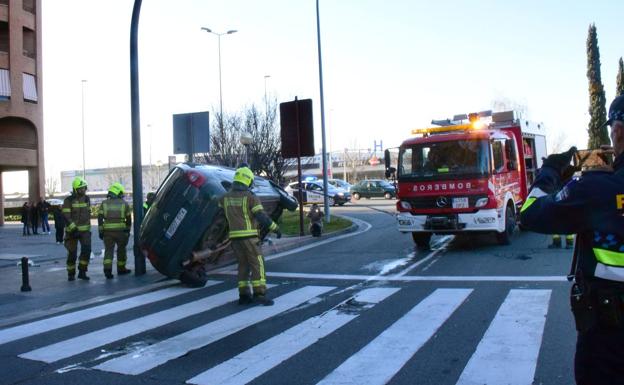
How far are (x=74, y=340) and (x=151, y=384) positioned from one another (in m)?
2.05

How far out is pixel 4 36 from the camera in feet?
100.0

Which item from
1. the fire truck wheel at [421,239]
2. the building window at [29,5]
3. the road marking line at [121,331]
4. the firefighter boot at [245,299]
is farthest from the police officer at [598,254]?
the building window at [29,5]

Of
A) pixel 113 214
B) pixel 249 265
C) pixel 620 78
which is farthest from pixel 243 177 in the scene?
pixel 620 78

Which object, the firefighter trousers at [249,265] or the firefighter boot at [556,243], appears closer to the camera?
the firefighter trousers at [249,265]

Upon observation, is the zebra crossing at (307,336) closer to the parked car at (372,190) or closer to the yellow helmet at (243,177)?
the yellow helmet at (243,177)

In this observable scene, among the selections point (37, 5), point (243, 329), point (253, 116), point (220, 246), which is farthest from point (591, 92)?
point (243, 329)

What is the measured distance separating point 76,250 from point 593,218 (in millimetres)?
9931

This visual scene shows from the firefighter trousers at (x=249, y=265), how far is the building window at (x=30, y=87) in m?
27.6

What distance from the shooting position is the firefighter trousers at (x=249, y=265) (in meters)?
7.90

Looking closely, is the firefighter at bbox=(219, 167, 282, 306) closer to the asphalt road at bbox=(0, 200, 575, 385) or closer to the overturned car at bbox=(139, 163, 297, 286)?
the asphalt road at bbox=(0, 200, 575, 385)

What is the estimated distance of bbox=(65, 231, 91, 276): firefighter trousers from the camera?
422 inches

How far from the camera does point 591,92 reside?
43094mm

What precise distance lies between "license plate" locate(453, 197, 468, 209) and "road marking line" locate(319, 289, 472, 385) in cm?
442

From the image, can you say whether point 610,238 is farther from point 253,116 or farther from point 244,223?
point 253,116
